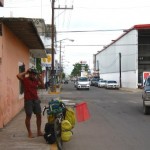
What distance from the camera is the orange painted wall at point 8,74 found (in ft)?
46.2

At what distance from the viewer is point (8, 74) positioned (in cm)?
1562

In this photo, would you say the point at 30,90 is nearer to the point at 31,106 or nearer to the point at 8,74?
the point at 31,106

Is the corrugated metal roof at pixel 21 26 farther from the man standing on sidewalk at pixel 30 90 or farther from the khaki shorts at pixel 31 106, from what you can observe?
the khaki shorts at pixel 31 106

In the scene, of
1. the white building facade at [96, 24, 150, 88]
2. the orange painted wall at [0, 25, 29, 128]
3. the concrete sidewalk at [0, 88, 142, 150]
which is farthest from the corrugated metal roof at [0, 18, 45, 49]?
the white building facade at [96, 24, 150, 88]

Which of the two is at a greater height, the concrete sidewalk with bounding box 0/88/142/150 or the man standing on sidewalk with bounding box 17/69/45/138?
the man standing on sidewalk with bounding box 17/69/45/138

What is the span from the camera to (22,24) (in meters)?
14.2

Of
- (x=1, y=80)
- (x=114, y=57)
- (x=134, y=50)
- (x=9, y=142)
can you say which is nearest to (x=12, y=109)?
(x=1, y=80)

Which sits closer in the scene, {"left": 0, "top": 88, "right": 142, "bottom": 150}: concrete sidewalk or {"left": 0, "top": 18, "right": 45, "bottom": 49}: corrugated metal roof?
{"left": 0, "top": 88, "right": 142, "bottom": 150}: concrete sidewalk

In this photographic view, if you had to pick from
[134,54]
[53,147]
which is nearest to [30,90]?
[53,147]

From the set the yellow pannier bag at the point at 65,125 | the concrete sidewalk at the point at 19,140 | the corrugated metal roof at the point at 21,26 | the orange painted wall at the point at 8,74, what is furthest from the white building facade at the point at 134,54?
the yellow pannier bag at the point at 65,125

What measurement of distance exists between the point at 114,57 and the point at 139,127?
8218 centimetres

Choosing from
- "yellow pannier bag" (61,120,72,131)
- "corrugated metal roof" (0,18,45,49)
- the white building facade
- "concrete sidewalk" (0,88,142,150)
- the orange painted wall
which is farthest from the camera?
the white building facade

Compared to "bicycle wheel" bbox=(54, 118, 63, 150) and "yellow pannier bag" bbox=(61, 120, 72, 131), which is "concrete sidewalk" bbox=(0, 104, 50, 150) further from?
"yellow pannier bag" bbox=(61, 120, 72, 131)

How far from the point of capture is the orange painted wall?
46.2 ft
